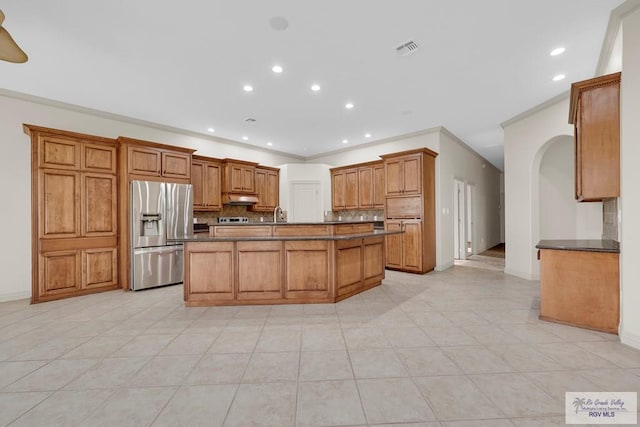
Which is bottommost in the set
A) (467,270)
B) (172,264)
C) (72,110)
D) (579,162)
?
(467,270)

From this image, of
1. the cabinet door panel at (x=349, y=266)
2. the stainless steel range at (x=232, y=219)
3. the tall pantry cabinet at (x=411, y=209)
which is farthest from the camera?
the stainless steel range at (x=232, y=219)

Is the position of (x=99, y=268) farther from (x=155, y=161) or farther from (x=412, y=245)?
(x=412, y=245)

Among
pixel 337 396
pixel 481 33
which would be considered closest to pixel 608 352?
pixel 337 396

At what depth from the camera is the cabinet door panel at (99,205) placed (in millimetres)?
4254

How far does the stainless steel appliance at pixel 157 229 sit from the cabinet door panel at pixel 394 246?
160 inches

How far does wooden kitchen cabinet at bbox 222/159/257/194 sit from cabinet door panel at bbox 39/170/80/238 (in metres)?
2.53

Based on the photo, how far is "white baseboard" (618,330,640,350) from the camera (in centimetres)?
233

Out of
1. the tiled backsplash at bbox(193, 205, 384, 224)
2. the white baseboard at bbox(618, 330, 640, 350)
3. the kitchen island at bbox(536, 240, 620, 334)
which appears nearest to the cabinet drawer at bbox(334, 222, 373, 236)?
the kitchen island at bbox(536, 240, 620, 334)

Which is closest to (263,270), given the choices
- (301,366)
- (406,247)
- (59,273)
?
(301,366)

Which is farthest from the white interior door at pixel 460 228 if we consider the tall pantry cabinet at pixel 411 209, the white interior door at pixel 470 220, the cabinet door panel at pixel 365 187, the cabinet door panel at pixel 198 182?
the cabinet door panel at pixel 198 182

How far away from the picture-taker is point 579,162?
9.18 feet

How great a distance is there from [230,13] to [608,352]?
4454mm

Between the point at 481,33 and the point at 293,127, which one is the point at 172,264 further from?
the point at 481,33

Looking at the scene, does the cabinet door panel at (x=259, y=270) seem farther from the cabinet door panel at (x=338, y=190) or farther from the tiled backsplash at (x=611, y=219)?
the tiled backsplash at (x=611, y=219)
